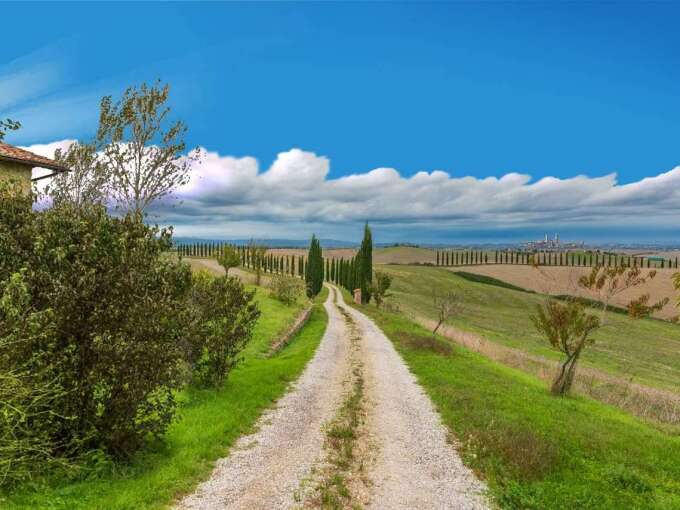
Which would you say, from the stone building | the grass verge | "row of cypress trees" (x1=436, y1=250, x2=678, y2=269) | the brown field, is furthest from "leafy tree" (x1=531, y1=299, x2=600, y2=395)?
"row of cypress trees" (x1=436, y1=250, x2=678, y2=269)

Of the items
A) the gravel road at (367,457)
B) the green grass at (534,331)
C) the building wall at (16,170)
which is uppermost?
the building wall at (16,170)

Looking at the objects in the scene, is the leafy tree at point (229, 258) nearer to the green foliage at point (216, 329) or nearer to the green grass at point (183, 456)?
the green grass at point (183, 456)

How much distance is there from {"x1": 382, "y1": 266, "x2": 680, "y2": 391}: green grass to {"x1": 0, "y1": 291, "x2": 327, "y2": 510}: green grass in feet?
92.1

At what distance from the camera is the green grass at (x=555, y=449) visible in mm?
9323

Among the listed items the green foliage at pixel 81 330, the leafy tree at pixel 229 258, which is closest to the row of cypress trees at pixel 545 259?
the leafy tree at pixel 229 258

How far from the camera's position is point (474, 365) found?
22.8 m

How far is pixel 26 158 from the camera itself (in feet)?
69.2

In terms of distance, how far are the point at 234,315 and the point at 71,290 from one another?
8.45 metres

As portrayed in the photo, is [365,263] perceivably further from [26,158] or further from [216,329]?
[216,329]

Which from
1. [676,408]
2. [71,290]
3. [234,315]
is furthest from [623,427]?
[71,290]

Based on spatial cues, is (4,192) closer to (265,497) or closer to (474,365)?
(265,497)

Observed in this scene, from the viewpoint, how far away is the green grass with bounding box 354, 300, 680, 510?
932 cm

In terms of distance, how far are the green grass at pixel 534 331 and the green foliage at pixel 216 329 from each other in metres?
29.1

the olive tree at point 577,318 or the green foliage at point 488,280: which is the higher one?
the olive tree at point 577,318
